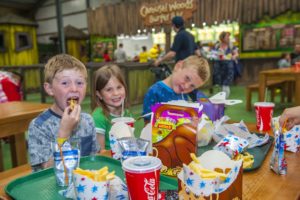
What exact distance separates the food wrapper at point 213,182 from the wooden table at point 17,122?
172cm

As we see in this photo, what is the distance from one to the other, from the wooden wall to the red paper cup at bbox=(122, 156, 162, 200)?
948cm

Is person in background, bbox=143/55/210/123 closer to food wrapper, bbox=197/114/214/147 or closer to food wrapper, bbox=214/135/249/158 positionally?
food wrapper, bbox=197/114/214/147

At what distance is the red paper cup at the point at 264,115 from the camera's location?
1651 mm

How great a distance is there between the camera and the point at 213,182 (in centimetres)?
69

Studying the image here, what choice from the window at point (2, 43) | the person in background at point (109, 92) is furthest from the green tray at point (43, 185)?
the window at point (2, 43)

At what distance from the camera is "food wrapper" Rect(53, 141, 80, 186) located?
0.94m

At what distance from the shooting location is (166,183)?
916mm

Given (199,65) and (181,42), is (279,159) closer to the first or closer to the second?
(199,65)

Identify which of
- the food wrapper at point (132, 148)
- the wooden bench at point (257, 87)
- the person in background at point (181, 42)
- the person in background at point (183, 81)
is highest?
the person in background at point (181, 42)

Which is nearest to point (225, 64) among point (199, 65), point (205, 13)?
point (205, 13)

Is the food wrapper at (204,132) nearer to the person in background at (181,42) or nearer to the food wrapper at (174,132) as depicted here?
the food wrapper at (174,132)

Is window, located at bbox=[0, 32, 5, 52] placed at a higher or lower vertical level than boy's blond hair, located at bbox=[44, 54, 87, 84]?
higher

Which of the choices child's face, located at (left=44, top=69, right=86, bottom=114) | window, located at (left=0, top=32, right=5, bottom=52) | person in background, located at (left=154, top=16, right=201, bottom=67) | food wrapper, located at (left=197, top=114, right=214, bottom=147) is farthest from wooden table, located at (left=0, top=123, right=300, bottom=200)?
window, located at (left=0, top=32, right=5, bottom=52)

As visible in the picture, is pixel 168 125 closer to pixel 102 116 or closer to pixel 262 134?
pixel 262 134
